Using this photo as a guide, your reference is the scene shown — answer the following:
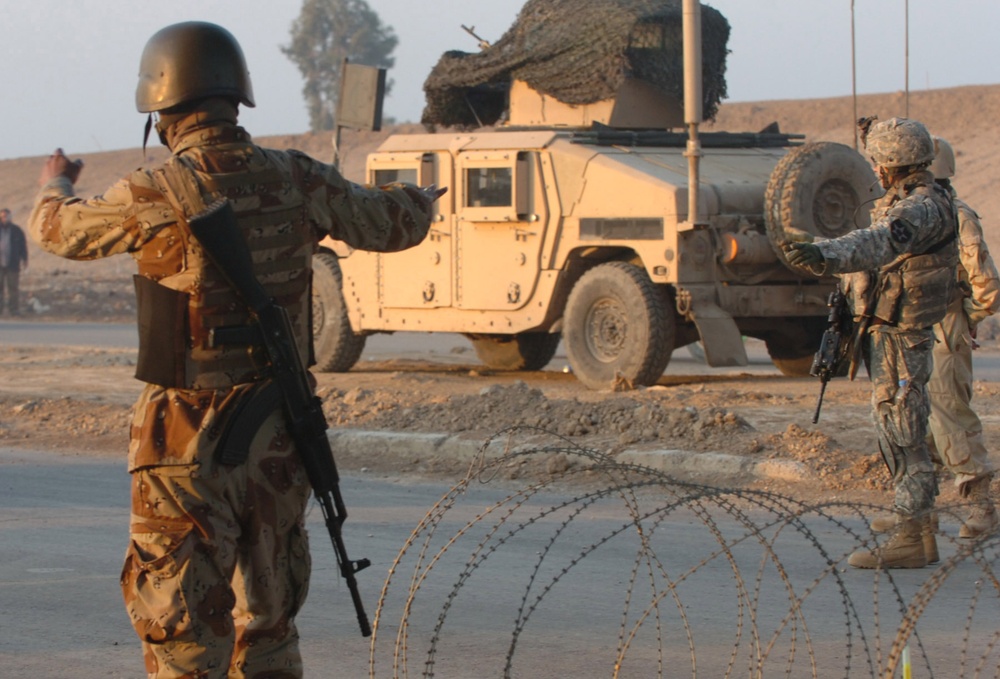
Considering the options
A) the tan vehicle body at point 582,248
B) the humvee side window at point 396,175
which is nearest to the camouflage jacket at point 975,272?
the tan vehicle body at point 582,248

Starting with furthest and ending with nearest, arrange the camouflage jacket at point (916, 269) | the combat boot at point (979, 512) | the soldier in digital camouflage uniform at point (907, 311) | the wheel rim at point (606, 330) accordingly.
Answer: the wheel rim at point (606, 330) → the combat boot at point (979, 512) → the soldier in digital camouflage uniform at point (907, 311) → the camouflage jacket at point (916, 269)

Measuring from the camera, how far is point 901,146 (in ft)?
21.1

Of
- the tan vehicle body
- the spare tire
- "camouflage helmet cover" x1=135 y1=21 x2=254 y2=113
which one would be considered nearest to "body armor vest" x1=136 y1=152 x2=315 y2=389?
"camouflage helmet cover" x1=135 y1=21 x2=254 y2=113

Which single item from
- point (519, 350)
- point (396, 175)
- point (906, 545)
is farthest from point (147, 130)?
point (519, 350)

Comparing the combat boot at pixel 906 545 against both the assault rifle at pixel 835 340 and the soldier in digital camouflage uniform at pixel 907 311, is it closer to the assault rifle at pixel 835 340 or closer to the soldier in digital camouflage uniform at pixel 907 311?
the soldier in digital camouflage uniform at pixel 907 311

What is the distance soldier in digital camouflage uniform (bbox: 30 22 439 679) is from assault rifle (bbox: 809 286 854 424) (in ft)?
11.0

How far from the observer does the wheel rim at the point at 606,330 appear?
1251 centimetres

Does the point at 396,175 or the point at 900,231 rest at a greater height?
the point at 396,175

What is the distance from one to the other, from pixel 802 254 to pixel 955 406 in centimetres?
218

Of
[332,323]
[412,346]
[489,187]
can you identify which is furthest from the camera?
[412,346]

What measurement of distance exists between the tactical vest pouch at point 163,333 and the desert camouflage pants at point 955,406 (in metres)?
4.42

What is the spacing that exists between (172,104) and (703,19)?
11035mm

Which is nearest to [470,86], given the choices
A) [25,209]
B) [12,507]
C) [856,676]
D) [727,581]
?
[12,507]

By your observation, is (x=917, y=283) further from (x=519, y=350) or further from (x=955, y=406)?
(x=519, y=350)
